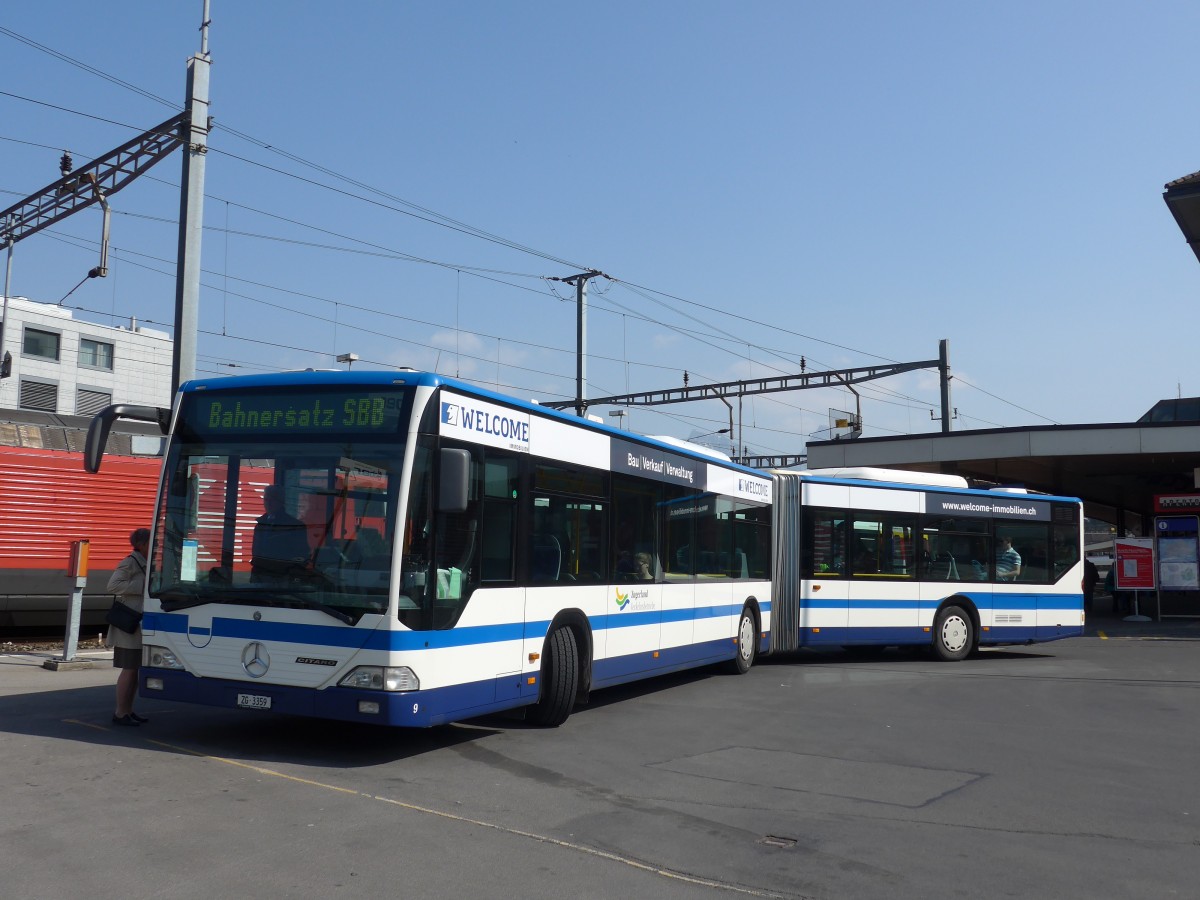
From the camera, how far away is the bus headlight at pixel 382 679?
8.05 metres

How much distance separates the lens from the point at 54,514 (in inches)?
677

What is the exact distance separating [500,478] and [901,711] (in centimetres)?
562

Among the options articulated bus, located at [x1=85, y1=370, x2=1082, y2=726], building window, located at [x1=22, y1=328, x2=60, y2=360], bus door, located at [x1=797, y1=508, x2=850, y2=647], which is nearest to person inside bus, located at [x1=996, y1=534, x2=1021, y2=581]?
bus door, located at [x1=797, y1=508, x2=850, y2=647]

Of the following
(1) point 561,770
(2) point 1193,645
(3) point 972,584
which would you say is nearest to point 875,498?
(3) point 972,584

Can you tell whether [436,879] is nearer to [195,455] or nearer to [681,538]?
[195,455]

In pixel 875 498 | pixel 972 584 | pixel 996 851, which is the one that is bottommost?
pixel 996 851

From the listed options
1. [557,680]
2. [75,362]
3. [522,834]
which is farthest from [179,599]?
[75,362]

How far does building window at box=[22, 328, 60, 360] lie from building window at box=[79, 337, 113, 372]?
1.45m

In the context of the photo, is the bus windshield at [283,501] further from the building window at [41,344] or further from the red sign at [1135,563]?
the building window at [41,344]

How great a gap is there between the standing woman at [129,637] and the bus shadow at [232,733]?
159 millimetres

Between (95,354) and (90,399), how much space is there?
2.38m

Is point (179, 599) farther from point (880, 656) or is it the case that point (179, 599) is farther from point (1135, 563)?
point (1135, 563)

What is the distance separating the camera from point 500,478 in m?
9.53

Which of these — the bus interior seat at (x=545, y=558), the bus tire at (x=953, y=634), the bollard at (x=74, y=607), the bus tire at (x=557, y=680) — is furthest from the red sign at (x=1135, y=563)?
the bollard at (x=74, y=607)
